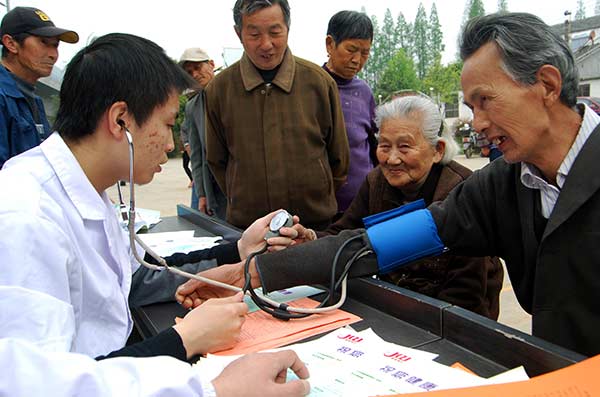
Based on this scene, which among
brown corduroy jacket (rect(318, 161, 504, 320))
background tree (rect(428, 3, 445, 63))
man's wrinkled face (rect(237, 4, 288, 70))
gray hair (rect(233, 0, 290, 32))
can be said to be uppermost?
background tree (rect(428, 3, 445, 63))

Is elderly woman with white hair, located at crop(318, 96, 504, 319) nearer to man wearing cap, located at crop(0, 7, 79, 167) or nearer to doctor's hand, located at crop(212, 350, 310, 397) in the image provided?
doctor's hand, located at crop(212, 350, 310, 397)

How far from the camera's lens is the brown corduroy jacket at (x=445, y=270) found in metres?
1.79

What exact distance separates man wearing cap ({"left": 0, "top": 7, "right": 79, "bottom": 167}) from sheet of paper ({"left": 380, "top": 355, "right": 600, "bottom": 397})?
3.05 meters

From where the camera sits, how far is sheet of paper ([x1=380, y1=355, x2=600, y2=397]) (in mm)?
868

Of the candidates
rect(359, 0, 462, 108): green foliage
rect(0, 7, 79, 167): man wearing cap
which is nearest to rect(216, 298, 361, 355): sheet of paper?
rect(0, 7, 79, 167): man wearing cap

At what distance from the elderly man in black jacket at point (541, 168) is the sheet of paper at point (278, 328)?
0.18 metres

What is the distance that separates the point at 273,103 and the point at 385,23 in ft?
228

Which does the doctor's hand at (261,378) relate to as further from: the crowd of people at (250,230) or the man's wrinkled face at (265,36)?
the man's wrinkled face at (265,36)

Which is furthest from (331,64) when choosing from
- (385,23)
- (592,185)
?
(385,23)

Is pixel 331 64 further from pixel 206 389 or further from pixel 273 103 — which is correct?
pixel 206 389

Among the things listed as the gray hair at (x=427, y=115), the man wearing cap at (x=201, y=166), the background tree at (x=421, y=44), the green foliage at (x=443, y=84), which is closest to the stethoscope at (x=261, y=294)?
the gray hair at (x=427, y=115)

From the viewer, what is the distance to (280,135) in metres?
2.67

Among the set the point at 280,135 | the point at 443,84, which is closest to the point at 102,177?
Result: the point at 280,135

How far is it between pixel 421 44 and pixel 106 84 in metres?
68.8
